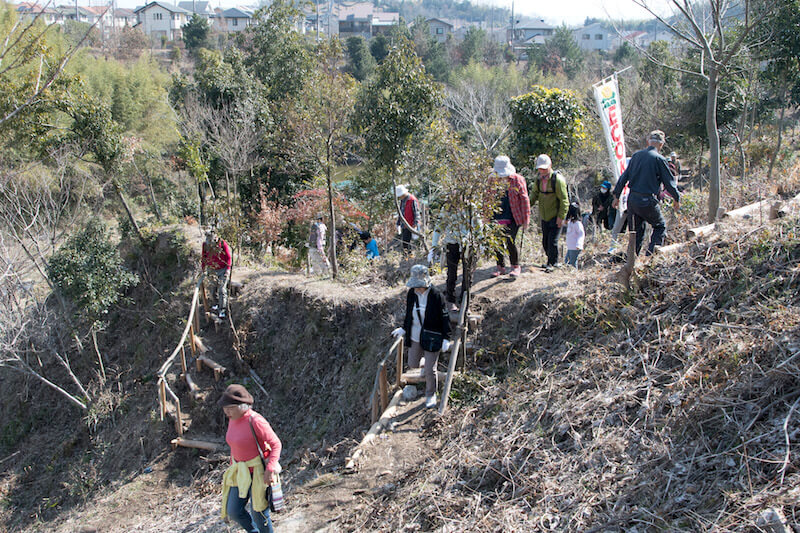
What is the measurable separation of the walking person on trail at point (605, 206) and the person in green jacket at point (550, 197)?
2512 millimetres

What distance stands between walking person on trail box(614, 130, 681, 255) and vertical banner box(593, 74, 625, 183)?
679 mm

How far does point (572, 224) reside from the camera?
833cm

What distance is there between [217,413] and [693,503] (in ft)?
25.1

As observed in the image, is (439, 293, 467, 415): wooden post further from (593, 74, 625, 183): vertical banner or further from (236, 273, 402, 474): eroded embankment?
(593, 74, 625, 183): vertical banner

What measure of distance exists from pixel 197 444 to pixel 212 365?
5.21 ft

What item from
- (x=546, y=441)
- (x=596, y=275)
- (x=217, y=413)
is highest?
(x=596, y=275)

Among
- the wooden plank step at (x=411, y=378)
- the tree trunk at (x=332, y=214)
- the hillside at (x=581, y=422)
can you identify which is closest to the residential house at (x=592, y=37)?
the tree trunk at (x=332, y=214)

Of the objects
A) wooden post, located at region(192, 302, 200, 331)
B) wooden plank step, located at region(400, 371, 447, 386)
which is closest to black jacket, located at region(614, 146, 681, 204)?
wooden plank step, located at region(400, 371, 447, 386)

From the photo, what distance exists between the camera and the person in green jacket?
23.4ft

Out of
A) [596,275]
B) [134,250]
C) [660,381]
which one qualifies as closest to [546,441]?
[660,381]

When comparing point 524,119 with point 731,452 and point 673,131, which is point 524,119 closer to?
point 731,452

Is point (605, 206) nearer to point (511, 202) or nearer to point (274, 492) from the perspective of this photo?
point (511, 202)

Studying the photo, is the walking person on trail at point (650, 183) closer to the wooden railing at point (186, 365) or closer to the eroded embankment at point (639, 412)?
the eroded embankment at point (639, 412)

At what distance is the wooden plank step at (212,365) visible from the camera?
9.83m
